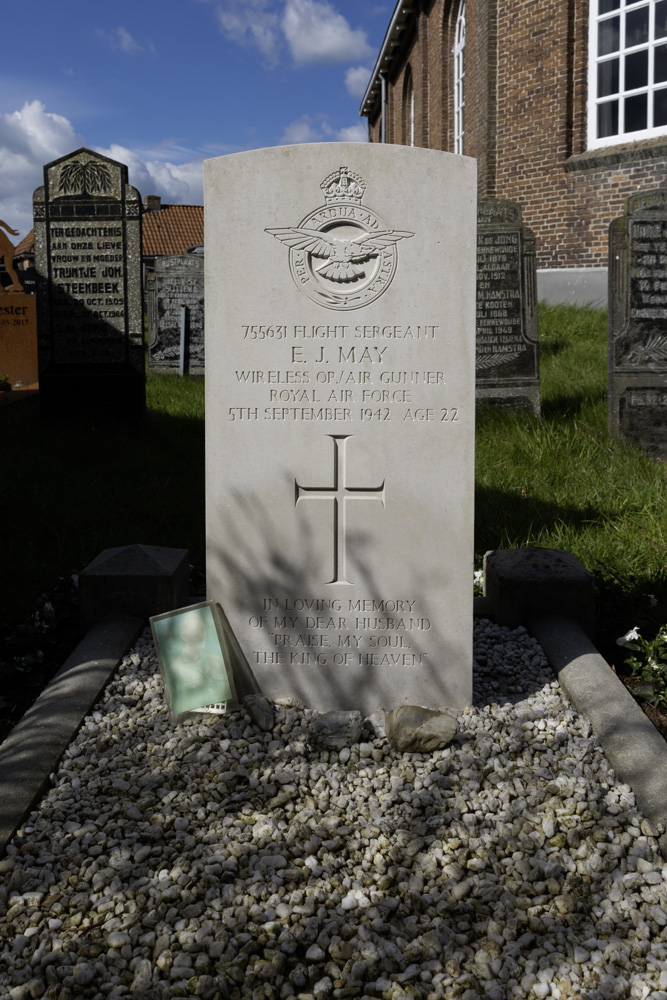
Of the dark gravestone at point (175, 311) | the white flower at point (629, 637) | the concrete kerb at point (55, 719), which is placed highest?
the dark gravestone at point (175, 311)

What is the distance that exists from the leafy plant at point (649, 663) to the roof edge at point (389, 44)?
20.1 metres

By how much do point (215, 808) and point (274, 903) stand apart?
1.46ft

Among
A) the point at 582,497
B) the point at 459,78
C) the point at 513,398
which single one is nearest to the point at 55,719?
the point at 582,497

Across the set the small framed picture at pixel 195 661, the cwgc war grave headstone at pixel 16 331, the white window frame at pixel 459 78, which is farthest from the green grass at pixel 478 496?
the white window frame at pixel 459 78

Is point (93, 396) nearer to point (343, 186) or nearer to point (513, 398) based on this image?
point (513, 398)

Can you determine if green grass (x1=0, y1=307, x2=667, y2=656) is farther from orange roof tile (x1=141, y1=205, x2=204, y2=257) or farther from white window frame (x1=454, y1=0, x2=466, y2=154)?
orange roof tile (x1=141, y1=205, x2=204, y2=257)

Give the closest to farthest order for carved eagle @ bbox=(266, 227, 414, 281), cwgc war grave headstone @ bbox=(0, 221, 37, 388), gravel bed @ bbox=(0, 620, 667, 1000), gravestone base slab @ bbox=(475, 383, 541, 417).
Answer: gravel bed @ bbox=(0, 620, 667, 1000), carved eagle @ bbox=(266, 227, 414, 281), gravestone base slab @ bbox=(475, 383, 541, 417), cwgc war grave headstone @ bbox=(0, 221, 37, 388)

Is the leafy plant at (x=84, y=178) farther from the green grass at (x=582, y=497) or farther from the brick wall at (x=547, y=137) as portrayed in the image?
the brick wall at (x=547, y=137)

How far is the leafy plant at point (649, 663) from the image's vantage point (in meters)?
3.30

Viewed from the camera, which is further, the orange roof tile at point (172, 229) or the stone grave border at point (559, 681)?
the orange roof tile at point (172, 229)

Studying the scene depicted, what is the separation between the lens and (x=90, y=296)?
26.7 ft

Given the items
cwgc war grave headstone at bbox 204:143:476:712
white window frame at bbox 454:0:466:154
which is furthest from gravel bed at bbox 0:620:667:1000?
white window frame at bbox 454:0:466:154

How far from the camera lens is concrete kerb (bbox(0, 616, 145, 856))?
2.47 meters

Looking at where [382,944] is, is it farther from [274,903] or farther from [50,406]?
[50,406]
